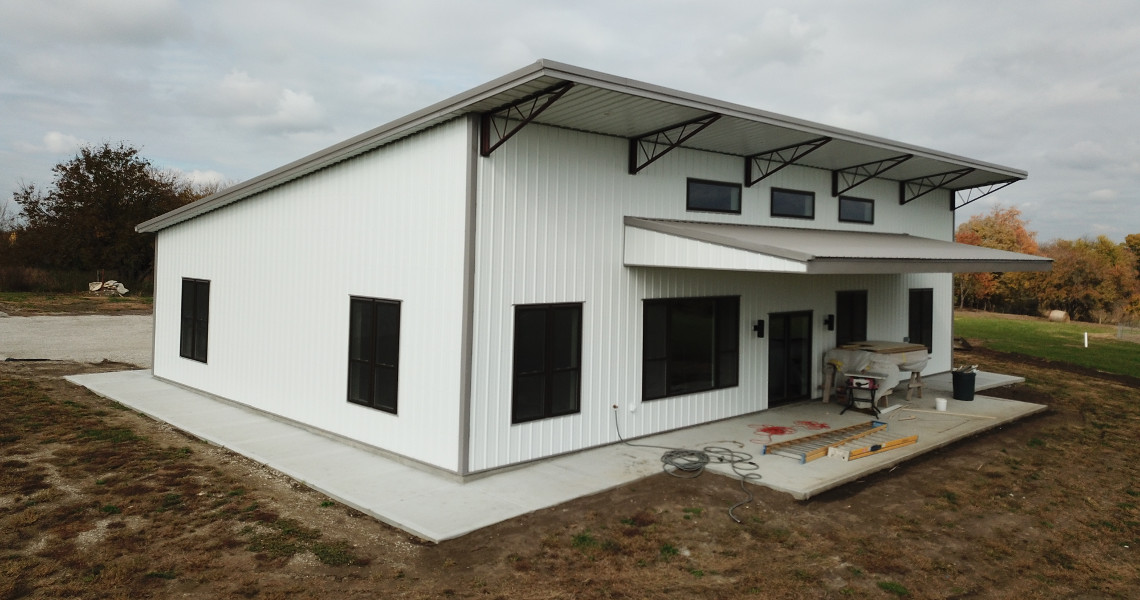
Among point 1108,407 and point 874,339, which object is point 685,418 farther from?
point 1108,407

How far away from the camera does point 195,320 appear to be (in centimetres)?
1281

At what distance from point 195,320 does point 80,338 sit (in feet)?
34.3

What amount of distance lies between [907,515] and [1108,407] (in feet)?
29.9

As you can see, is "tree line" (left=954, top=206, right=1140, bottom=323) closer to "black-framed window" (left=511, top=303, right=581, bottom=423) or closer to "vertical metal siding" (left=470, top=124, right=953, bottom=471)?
"vertical metal siding" (left=470, top=124, right=953, bottom=471)

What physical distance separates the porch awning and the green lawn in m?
10.8

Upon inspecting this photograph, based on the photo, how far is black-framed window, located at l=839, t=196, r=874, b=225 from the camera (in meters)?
13.1

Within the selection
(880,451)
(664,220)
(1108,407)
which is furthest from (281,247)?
(1108,407)

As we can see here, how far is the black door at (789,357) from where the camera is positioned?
11.4 metres

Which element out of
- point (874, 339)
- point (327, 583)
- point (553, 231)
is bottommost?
point (327, 583)

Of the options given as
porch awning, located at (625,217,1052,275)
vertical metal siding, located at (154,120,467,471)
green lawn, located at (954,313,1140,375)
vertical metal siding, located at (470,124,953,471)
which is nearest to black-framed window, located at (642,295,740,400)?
vertical metal siding, located at (470,124,953,471)

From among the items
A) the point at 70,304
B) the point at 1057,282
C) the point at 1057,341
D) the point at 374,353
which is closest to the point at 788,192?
the point at 374,353

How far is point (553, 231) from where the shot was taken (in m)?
8.34

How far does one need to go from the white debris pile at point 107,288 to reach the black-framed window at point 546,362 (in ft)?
111

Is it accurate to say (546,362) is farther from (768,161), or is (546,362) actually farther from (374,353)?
(768,161)
